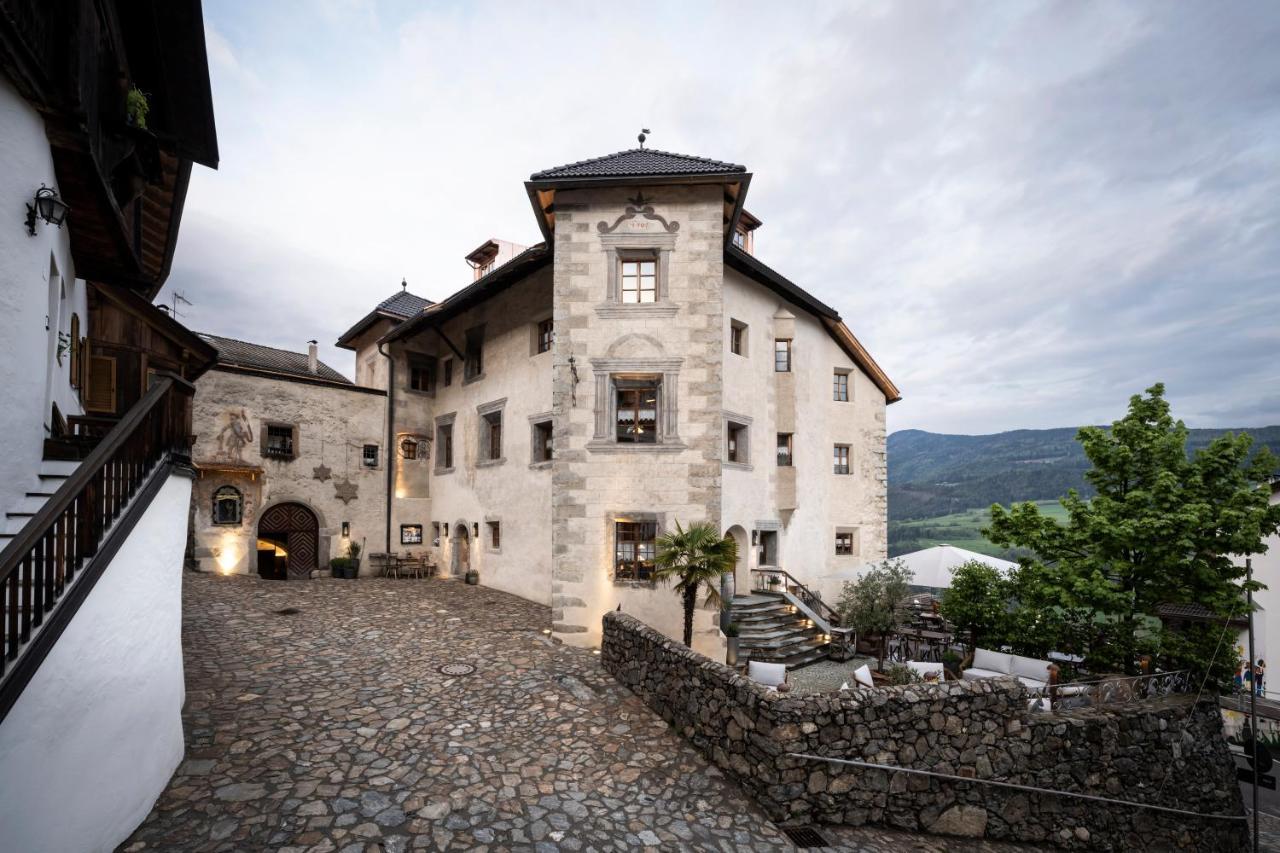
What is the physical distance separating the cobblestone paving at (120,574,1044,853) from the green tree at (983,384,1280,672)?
5.32 meters

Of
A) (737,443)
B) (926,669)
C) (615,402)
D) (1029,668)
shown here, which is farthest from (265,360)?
(1029,668)

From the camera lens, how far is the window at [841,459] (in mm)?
19161

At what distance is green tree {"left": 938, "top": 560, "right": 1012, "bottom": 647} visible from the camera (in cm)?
1198

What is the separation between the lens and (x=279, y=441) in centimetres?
1816

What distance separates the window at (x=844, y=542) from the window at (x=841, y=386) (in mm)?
4833

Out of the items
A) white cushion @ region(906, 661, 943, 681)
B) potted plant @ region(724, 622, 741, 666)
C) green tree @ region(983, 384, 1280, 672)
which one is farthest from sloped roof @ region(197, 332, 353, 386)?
green tree @ region(983, 384, 1280, 672)

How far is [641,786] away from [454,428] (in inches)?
591

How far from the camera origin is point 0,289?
4.62 metres

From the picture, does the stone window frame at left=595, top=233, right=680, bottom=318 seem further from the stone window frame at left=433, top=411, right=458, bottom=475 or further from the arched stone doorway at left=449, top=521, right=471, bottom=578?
the arched stone doorway at left=449, top=521, right=471, bottom=578

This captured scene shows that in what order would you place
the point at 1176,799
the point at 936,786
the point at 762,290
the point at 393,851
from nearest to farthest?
the point at 393,851 → the point at 936,786 → the point at 1176,799 → the point at 762,290

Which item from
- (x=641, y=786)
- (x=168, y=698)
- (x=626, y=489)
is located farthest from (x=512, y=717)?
(x=626, y=489)

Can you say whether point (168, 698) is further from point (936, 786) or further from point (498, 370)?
point (498, 370)

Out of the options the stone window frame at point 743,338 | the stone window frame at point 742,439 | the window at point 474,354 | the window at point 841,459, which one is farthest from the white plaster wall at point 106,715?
the window at point 841,459

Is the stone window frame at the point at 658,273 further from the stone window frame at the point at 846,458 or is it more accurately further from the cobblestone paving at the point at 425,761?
the stone window frame at the point at 846,458
